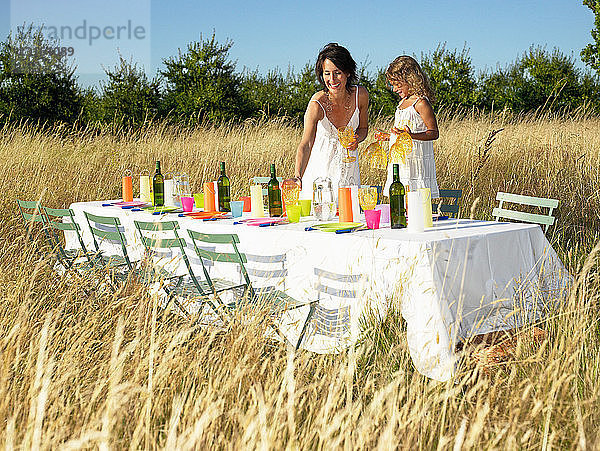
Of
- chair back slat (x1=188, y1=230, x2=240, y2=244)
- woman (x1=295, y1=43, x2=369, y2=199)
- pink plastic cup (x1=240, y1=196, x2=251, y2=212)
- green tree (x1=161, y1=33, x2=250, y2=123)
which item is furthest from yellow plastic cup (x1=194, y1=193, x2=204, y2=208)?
green tree (x1=161, y1=33, x2=250, y2=123)

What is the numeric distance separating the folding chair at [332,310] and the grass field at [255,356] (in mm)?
169

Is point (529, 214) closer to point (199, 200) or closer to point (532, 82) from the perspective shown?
point (199, 200)

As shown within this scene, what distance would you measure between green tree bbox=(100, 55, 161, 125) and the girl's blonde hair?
9973 millimetres

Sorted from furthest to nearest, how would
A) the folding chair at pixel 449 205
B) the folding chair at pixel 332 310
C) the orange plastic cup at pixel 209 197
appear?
the folding chair at pixel 449 205 < the orange plastic cup at pixel 209 197 < the folding chair at pixel 332 310

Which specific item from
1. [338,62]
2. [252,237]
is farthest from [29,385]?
[338,62]

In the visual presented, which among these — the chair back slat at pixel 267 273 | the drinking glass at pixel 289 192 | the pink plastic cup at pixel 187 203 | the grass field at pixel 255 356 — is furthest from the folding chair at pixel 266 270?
the pink plastic cup at pixel 187 203

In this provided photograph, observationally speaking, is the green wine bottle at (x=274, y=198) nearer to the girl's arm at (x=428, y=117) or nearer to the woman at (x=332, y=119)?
the woman at (x=332, y=119)

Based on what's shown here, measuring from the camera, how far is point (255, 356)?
2.31 meters

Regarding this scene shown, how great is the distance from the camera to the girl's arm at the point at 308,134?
447 cm

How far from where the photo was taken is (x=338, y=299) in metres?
3.18

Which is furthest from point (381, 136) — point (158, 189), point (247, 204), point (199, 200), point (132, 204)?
point (132, 204)

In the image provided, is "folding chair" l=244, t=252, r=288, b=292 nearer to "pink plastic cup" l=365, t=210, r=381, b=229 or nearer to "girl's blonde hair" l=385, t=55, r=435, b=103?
"pink plastic cup" l=365, t=210, r=381, b=229

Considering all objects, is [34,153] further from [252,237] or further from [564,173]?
[564,173]

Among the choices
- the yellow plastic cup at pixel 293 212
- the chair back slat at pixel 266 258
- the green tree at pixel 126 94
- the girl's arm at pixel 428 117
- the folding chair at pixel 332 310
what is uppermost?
the green tree at pixel 126 94
